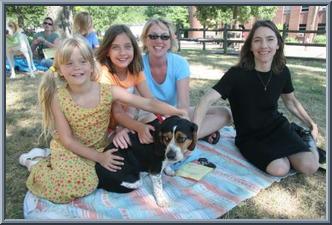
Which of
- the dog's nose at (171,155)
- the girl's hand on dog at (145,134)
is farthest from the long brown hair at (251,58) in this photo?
the dog's nose at (171,155)

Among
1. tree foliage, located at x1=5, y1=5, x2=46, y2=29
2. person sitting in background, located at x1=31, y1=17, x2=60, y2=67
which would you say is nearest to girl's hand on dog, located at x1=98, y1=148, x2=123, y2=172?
tree foliage, located at x1=5, y1=5, x2=46, y2=29

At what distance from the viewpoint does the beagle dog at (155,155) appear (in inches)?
111

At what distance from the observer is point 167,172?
11.6 feet

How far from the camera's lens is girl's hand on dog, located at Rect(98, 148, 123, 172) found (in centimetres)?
307

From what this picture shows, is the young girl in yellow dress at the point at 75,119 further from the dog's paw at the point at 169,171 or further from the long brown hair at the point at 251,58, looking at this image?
the long brown hair at the point at 251,58

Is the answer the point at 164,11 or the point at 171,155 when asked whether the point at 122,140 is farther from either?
the point at 164,11

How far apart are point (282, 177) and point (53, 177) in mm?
2290

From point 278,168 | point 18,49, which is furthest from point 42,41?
point 278,168

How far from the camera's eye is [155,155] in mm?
2984

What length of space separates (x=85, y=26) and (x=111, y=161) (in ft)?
17.6

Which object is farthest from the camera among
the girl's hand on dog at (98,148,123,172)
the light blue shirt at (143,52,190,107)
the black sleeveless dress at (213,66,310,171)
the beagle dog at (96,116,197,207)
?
the light blue shirt at (143,52,190,107)

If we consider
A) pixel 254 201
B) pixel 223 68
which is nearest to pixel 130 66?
pixel 254 201

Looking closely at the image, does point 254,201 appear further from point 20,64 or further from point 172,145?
point 20,64

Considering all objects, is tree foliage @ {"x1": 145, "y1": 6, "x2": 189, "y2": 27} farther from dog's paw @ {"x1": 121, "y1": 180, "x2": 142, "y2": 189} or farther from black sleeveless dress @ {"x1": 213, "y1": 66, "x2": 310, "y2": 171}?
dog's paw @ {"x1": 121, "y1": 180, "x2": 142, "y2": 189}
